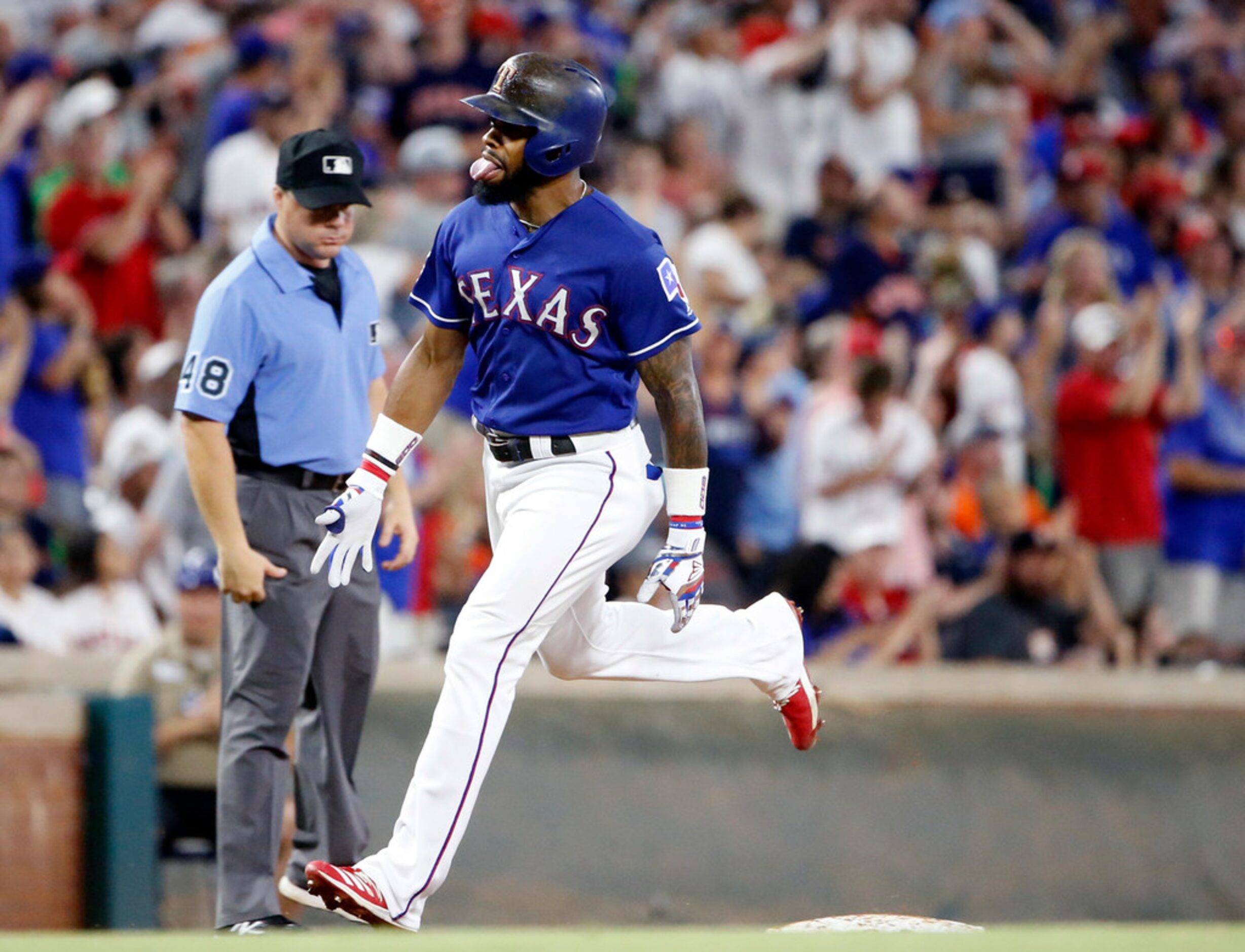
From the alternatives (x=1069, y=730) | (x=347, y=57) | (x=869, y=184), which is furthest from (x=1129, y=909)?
A: (x=347, y=57)

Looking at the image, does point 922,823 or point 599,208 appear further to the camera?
point 922,823

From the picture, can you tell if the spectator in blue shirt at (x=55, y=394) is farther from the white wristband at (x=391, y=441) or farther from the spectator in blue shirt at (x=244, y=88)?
the white wristband at (x=391, y=441)

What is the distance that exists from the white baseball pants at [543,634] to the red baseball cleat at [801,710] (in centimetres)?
15

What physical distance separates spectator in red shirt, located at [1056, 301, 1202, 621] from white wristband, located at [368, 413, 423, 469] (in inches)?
201

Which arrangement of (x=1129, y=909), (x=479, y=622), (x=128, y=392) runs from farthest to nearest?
(x=128, y=392) < (x=1129, y=909) < (x=479, y=622)

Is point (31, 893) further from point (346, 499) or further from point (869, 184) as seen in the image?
point (869, 184)

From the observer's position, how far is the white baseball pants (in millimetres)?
4258

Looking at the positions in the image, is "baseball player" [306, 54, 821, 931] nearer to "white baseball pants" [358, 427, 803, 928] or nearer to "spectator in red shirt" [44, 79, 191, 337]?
"white baseball pants" [358, 427, 803, 928]

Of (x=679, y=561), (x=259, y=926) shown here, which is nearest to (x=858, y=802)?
(x=679, y=561)

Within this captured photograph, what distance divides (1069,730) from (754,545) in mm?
2082

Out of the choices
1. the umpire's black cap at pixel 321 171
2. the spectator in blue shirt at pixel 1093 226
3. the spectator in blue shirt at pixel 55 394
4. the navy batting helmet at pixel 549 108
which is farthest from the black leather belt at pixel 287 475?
the spectator in blue shirt at pixel 1093 226

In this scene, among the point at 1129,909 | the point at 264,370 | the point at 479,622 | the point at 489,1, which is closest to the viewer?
the point at 479,622

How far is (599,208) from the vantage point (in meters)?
4.42

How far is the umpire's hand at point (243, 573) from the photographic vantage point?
463 cm
